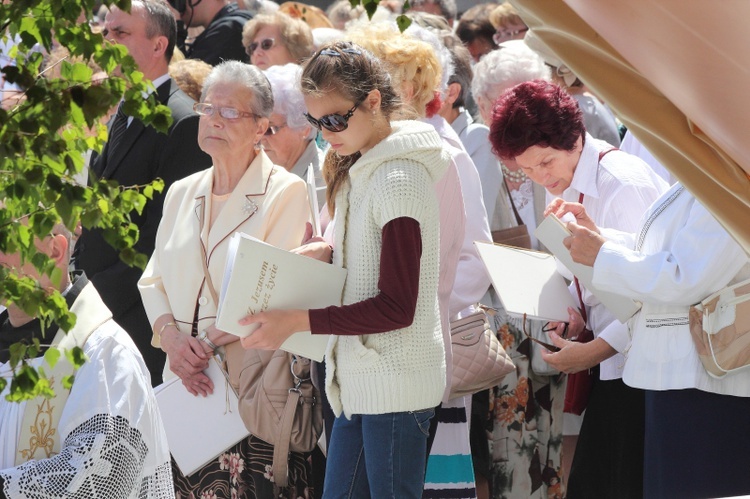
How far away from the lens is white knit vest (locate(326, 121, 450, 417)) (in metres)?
3.43

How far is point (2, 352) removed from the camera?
3.28 m

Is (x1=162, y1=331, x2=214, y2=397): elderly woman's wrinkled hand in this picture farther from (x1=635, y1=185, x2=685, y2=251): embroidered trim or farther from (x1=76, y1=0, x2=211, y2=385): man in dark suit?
(x1=635, y1=185, x2=685, y2=251): embroidered trim

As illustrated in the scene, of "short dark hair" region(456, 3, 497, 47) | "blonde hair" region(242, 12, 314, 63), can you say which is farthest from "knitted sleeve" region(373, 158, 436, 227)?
"short dark hair" region(456, 3, 497, 47)

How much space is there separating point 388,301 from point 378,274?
0.16m

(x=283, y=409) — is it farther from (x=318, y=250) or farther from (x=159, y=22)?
(x=159, y=22)

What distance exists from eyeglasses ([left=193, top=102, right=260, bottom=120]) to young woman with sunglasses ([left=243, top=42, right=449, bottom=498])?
42.4 inches

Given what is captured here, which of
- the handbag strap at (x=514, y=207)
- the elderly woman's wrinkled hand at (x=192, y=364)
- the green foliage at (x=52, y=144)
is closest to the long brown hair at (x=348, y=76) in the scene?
the elderly woman's wrinkled hand at (x=192, y=364)

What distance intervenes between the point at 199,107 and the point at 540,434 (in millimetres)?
2055

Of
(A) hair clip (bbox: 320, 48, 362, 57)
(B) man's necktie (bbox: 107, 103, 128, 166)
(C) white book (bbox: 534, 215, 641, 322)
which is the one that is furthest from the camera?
(B) man's necktie (bbox: 107, 103, 128, 166)

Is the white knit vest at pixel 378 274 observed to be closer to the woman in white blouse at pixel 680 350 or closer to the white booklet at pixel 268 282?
the white booklet at pixel 268 282

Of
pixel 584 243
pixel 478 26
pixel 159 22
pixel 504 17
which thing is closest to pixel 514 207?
pixel 584 243

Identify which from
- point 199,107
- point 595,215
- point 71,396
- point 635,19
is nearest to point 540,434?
point 595,215

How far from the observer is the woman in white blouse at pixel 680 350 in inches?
140

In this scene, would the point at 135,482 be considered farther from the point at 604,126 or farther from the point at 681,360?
the point at 604,126
